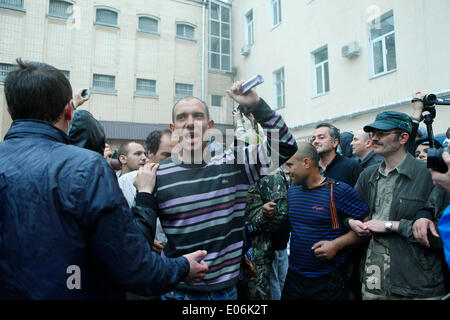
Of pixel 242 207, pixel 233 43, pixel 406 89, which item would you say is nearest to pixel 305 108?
pixel 406 89

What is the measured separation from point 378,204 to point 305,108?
9.90 m

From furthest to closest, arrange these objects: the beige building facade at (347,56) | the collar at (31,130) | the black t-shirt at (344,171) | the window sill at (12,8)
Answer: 1. the window sill at (12,8)
2. the beige building facade at (347,56)
3. the black t-shirt at (344,171)
4. the collar at (31,130)

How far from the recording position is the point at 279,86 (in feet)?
45.4

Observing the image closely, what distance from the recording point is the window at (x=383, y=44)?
8555 mm

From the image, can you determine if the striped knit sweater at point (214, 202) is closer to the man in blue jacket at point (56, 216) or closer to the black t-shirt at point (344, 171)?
the man in blue jacket at point (56, 216)

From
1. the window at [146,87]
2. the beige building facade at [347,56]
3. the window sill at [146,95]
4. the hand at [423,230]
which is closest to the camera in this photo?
the hand at [423,230]

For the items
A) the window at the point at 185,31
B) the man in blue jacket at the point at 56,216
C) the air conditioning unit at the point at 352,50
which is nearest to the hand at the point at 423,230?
the man in blue jacket at the point at 56,216

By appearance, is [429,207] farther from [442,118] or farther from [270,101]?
[270,101]

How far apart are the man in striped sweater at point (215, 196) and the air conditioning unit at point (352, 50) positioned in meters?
9.09

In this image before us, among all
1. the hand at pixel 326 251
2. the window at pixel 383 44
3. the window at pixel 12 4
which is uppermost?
the window at pixel 12 4

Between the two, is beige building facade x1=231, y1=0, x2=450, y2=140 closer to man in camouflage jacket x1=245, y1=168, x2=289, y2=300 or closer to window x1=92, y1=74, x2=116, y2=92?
man in camouflage jacket x1=245, y1=168, x2=289, y2=300

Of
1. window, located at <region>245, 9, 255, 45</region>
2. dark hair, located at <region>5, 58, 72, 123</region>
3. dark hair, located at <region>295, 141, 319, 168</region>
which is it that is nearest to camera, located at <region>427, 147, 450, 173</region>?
dark hair, located at <region>295, 141, 319, 168</region>

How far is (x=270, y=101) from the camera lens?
14.0m

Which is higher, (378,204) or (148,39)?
(148,39)
